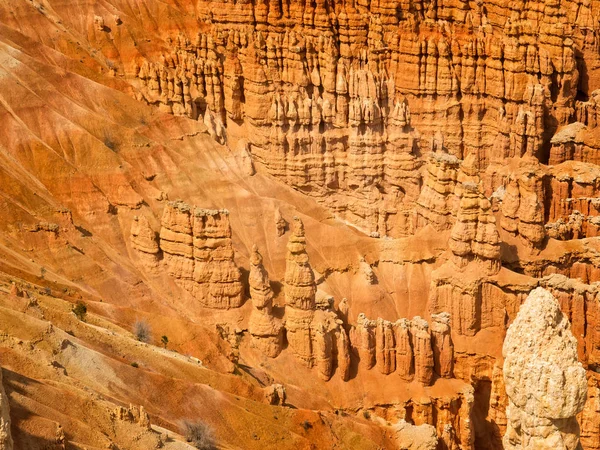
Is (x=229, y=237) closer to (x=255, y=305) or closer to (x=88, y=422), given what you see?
(x=255, y=305)

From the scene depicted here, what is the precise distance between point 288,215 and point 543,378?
43544mm

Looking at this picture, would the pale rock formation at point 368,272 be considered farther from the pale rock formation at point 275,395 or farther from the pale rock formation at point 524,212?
the pale rock formation at point 275,395

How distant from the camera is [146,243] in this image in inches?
2463

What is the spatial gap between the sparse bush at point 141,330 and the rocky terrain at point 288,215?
0.45 ft

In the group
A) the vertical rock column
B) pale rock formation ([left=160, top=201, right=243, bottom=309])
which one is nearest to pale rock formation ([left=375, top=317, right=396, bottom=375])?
the vertical rock column

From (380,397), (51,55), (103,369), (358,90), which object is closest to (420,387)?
(380,397)

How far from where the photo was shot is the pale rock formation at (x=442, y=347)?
190 feet

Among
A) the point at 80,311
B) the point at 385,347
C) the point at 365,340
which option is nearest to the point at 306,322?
the point at 365,340

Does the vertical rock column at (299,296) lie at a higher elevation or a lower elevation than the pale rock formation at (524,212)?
lower

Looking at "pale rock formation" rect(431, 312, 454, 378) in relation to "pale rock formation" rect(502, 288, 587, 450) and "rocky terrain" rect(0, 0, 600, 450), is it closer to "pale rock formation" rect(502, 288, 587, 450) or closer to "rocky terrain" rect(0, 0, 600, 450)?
"rocky terrain" rect(0, 0, 600, 450)

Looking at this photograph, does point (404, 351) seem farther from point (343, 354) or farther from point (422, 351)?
point (343, 354)

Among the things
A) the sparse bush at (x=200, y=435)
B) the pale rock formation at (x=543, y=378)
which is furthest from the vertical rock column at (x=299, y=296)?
the pale rock formation at (x=543, y=378)

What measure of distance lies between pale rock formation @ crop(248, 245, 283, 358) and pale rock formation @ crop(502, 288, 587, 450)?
105 ft

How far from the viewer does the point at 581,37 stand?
265 ft
